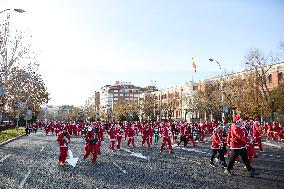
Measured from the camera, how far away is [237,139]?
11992 mm

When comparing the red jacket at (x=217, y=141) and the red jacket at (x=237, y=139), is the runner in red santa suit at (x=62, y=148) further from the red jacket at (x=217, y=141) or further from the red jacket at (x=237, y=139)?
the red jacket at (x=237, y=139)

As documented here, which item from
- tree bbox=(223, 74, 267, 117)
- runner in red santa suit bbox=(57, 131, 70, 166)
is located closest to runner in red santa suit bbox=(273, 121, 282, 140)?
tree bbox=(223, 74, 267, 117)

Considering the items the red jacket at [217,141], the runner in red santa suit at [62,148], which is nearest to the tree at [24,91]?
the runner in red santa suit at [62,148]

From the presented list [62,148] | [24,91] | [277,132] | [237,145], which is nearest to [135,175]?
[237,145]

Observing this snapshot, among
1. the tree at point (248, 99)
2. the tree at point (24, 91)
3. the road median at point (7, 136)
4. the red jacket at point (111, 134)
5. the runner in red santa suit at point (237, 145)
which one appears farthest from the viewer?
the tree at point (248, 99)

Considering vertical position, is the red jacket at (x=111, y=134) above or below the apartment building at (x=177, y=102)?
below

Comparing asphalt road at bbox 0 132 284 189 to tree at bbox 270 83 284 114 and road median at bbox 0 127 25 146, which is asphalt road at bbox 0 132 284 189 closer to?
road median at bbox 0 127 25 146

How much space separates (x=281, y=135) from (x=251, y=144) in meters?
18.0

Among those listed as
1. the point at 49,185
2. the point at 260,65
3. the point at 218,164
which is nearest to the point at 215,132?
the point at 218,164

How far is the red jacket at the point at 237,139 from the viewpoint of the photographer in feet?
39.2

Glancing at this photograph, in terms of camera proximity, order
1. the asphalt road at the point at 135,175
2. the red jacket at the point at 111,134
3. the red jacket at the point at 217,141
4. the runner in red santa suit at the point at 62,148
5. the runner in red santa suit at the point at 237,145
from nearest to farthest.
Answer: the asphalt road at the point at 135,175 < the runner in red santa suit at the point at 237,145 < the red jacket at the point at 217,141 < the runner in red santa suit at the point at 62,148 < the red jacket at the point at 111,134

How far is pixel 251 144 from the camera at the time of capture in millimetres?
15477

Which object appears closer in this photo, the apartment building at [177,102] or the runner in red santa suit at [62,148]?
the runner in red santa suit at [62,148]

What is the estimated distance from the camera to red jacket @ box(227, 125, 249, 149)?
11945 millimetres
